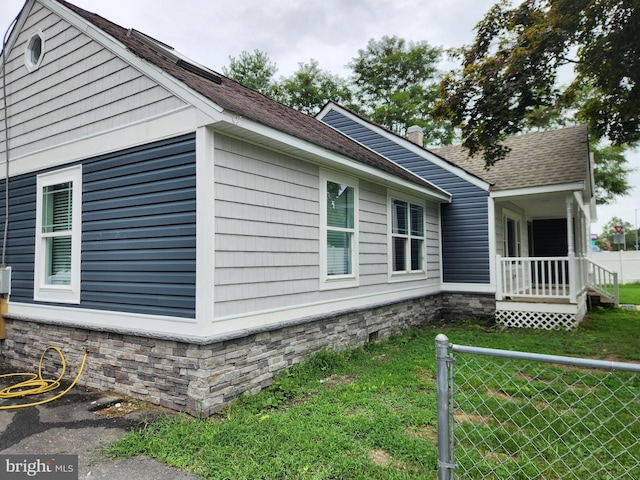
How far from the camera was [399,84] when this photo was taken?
83.1 ft

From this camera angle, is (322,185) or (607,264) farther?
(607,264)

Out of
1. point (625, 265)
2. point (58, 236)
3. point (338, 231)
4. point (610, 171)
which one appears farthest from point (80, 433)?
point (610, 171)

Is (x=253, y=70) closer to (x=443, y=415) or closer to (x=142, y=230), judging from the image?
(x=142, y=230)

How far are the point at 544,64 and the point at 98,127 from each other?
25.3 ft

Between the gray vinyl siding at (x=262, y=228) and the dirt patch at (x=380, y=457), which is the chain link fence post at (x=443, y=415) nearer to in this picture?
the dirt patch at (x=380, y=457)

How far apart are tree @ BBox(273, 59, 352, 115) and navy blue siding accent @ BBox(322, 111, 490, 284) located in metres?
14.9

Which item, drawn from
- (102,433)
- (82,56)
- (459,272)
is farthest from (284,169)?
(459,272)

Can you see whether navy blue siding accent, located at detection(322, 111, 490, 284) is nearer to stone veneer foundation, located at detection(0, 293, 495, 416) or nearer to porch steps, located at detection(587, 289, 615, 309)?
stone veneer foundation, located at detection(0, 293, 495, 416)

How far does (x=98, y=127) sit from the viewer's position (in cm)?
493

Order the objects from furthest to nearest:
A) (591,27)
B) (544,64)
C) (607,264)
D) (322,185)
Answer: (607,264), (544,64), (591,27), (322,185)

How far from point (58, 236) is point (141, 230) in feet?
5.99

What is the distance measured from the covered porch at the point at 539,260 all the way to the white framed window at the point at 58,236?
8358 millimetres

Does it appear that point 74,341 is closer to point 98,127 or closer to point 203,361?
point 203,361

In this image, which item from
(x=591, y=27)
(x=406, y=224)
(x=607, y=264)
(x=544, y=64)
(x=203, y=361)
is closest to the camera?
(x=203, y=361)
